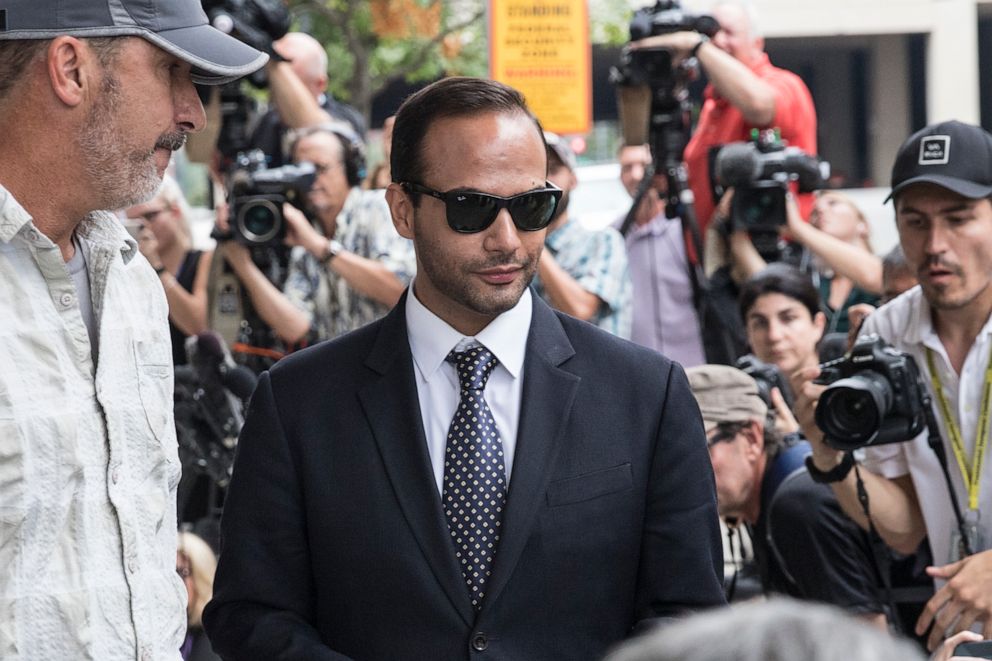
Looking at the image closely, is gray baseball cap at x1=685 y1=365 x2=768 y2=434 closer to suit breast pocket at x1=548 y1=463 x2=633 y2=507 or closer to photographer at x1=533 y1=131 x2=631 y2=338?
photographer at x1=533 y1=131 x2=631 y2=338

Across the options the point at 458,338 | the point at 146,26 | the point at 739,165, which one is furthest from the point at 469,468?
the point at 739,165

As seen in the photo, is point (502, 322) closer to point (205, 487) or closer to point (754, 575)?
point (754, 575)

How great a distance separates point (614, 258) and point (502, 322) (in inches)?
118

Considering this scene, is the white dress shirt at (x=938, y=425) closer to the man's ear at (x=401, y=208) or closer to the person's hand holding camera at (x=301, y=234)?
the man's ear at (x=401, y=208)

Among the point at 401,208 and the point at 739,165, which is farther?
the point at 739,165

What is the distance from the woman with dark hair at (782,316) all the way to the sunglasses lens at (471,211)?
3.24 metres

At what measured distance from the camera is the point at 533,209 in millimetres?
2969

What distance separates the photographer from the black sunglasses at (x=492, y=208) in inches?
116

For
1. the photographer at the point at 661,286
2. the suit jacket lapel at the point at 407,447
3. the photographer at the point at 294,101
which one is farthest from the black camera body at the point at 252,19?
the suit jacket lapel at the point at 407,447

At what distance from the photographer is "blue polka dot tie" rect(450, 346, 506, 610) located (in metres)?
2.84

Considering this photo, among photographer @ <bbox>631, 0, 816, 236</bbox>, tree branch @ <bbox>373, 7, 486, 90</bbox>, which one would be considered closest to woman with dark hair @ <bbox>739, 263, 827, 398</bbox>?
photographer @ <bbox>631, 0, 816, 236</bbox>

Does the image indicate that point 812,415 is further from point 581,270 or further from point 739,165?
point 739,165

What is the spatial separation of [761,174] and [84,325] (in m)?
3.97

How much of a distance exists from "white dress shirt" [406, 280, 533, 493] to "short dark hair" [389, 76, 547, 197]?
27cm
